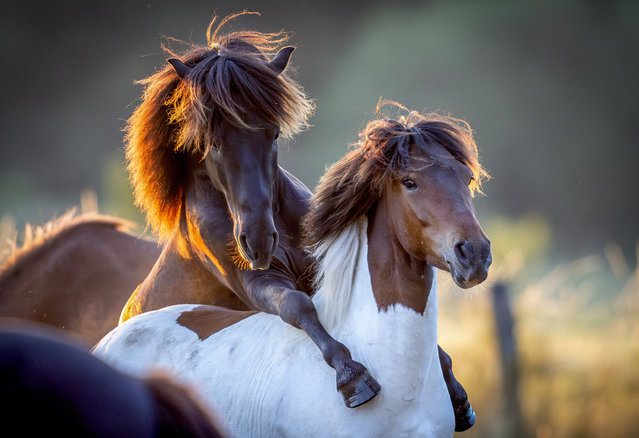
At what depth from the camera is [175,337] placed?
3.01 meters

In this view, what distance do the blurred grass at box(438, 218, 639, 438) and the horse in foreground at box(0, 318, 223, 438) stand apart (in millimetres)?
4639

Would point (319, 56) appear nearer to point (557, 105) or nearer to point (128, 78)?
point (128, 78)

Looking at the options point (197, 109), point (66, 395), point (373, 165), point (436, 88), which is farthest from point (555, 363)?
point (436, 88)

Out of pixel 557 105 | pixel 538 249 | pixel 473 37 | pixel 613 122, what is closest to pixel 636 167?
pixel 613 122

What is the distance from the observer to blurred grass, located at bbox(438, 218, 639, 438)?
20.2 feet

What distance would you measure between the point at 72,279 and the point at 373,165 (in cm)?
354

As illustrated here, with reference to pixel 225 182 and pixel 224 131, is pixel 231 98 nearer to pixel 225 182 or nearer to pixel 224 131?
pixel 224 131

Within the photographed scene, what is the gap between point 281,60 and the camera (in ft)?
11.2

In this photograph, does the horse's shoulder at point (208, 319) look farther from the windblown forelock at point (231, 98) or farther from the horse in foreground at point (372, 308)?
the windblown forelock at point (231, 98)

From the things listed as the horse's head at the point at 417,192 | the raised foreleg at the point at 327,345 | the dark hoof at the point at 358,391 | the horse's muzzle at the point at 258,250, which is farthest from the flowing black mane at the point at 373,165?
the dark hoof at the point at 358,391

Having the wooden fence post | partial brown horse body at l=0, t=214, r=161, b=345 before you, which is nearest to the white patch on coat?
partial brown horse body at l=0, t=214, r=161, b=345

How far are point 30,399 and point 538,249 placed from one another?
43.4 ft

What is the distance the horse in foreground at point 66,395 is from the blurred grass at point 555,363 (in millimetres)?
4639

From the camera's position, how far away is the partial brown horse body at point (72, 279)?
5.21m
